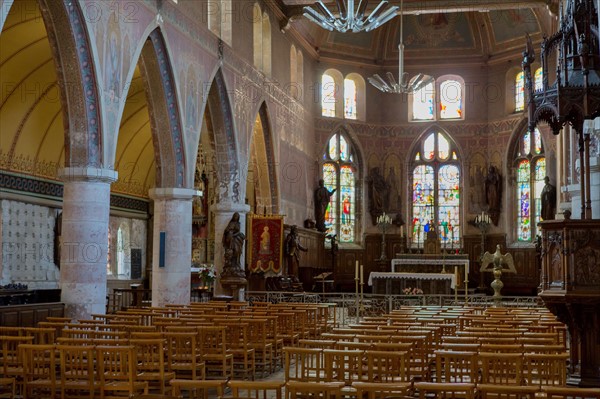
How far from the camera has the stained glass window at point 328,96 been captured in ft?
129

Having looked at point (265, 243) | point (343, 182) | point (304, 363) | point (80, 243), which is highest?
point (343, 182)

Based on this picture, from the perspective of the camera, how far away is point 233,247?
26.0 meters

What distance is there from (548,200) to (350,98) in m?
10.6

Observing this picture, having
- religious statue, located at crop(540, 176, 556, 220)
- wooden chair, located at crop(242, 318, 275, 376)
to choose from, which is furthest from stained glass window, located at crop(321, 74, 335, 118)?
wooden chair, located at crop(242, 318, 275, 376)

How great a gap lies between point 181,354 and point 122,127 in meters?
20.5

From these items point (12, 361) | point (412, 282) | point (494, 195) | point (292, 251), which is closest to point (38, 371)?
point (12, 361)

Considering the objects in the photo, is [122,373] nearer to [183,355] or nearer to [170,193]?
[183,355]

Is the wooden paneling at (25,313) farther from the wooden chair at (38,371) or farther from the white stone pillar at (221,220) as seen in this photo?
the white stone pillar at (221,220)

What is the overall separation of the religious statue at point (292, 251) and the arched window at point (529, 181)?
1153cm

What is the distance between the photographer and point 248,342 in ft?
45.8

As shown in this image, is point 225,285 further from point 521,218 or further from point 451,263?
point 521,218

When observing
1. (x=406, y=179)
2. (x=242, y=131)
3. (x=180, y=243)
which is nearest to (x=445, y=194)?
Answer: (x=406, y=179)

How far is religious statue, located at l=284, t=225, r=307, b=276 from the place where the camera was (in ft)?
101

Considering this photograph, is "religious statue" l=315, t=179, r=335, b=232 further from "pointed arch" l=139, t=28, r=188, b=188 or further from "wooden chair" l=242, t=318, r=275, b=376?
"wooden chair" l=242, t=318, r=275, b=376
